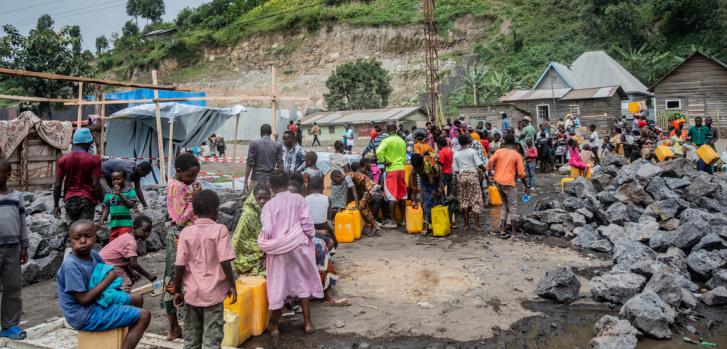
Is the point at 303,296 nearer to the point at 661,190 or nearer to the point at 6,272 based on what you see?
the point at 6,272

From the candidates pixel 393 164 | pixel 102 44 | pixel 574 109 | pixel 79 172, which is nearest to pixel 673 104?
pixel 574 109

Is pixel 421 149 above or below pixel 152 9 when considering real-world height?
below

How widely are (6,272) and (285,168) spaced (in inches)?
185

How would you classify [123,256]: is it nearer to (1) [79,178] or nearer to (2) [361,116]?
(1) [79,178]

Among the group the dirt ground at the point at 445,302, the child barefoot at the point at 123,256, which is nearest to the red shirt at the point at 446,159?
the dirt ground at the point at 445,302

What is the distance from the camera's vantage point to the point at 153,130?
1384 cm

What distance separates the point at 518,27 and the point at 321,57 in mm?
21797

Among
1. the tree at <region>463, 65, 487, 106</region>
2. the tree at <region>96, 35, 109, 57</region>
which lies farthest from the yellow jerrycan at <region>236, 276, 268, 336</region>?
the tree at <region>96, 35, 109, 57</region>

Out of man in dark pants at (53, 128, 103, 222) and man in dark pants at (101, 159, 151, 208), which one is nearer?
man in dark pants at (53, 128, 103, 222)

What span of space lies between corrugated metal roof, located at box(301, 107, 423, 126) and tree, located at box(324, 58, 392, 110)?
5.51m

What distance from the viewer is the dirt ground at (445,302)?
4.80 m

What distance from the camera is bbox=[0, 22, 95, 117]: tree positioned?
24.2 metres

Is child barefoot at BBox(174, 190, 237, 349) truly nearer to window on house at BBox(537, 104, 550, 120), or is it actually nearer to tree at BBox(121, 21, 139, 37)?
window on house at BBox(537, 104, 550, 120)

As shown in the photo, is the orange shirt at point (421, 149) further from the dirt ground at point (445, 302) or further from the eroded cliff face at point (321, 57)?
the eroded cliff face at point (321, 57)
